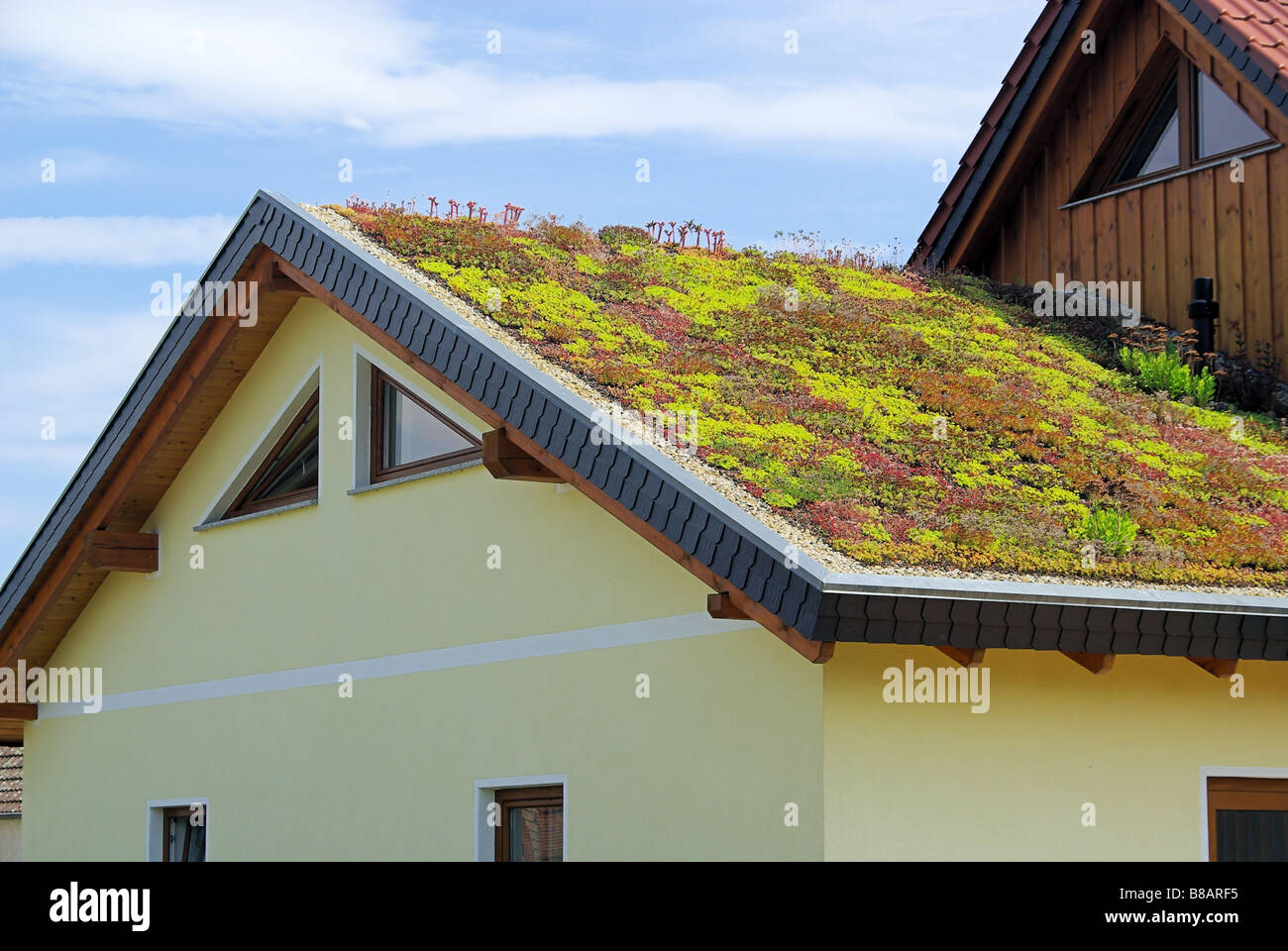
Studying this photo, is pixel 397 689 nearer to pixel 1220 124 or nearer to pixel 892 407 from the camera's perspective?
pixel 892 407

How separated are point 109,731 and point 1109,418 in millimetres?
8253

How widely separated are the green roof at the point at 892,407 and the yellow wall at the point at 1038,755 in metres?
0.60

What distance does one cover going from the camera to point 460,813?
9.59 m

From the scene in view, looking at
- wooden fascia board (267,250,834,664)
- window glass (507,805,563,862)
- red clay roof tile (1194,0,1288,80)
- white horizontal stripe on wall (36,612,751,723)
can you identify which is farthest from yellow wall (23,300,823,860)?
red clay roof tile (1194,0,1288,80)

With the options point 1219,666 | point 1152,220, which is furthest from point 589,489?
point 1152,220

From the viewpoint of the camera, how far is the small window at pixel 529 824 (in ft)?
30.0

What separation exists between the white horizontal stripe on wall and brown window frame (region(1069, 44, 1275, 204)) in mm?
7242

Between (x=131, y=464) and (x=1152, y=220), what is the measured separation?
8.79 metres

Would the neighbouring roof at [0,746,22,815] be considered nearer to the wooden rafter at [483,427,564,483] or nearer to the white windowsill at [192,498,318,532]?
the white windowsill at [192,498,318,532]

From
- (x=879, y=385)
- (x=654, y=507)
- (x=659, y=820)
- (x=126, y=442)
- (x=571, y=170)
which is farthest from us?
(x=571, y=170)

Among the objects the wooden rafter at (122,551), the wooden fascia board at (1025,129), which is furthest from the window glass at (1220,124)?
the wooden rafter at (122,551)

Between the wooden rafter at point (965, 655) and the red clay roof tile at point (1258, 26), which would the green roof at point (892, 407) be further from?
the red clay roof tile at point (1258, 26)

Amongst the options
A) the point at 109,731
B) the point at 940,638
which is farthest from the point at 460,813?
the point at 109,731
